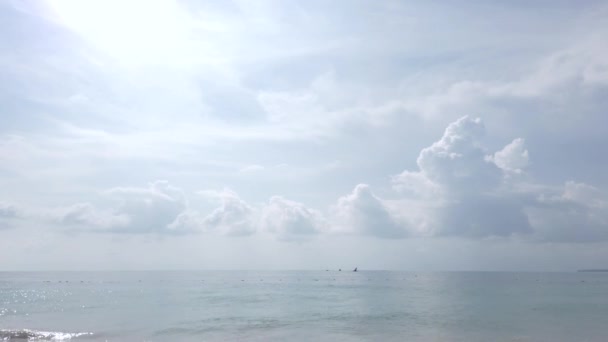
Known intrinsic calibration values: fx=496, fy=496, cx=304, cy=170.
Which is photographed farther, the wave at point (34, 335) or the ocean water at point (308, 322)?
the ocean water at point (308, 322)

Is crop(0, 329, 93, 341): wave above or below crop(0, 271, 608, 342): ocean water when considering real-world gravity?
above

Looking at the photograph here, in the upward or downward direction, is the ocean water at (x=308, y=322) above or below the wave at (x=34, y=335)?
below

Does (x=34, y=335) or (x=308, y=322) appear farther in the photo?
(x=308, y=322)

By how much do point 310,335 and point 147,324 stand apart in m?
18.9

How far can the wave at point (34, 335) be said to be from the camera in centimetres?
4241

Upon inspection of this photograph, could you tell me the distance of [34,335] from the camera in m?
44.0

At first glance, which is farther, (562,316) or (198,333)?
(562,316)

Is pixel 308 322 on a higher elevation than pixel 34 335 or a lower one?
lower

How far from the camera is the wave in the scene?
42.4 meters

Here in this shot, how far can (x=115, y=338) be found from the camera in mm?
43438

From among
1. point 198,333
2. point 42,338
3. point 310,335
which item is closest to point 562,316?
point 310,335

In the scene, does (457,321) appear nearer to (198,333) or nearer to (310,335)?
(310,335)

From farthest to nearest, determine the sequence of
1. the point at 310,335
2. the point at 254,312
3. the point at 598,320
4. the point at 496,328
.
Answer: the point at 254,312, the point at 598,320, the point at 496,328, the point at 310,335

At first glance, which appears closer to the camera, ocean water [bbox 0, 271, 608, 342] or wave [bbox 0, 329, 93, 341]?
wave [bbox 0, 329, 93, 341]
